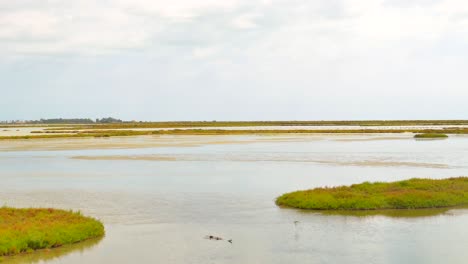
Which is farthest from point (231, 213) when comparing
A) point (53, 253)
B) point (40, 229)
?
point (53, 253)

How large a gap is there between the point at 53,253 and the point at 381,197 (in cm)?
1344

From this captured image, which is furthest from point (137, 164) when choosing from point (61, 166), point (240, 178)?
point (240, 178)

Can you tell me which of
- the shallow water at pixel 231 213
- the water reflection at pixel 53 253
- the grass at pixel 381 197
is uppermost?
the grass at pixel 381 197

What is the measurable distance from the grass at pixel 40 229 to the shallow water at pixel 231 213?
1.63 ft

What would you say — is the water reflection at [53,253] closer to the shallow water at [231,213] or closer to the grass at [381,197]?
the shallow water at [231,213]

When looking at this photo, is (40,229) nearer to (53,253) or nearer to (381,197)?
(53,253)

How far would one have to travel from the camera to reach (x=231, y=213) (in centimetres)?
2314

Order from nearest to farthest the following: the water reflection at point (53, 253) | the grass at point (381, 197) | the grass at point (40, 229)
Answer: the water reflection at point (53, 253)
the grass at point (40, 229)
the grass at point (381, 197)

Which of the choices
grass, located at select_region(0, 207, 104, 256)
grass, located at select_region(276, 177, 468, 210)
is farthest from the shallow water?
grass, located at select_region(276, 177, 468, 210)

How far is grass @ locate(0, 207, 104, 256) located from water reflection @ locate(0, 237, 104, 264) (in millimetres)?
247

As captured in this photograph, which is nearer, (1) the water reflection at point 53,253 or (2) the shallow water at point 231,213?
(1) the water reflection at point 53,253

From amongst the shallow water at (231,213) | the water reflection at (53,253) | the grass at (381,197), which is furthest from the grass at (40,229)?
the grass at (381,197)

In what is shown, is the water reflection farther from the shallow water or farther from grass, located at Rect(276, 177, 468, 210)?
grass, located at Rect(276, 177, 468, 210)

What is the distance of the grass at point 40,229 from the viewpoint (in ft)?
55.9
